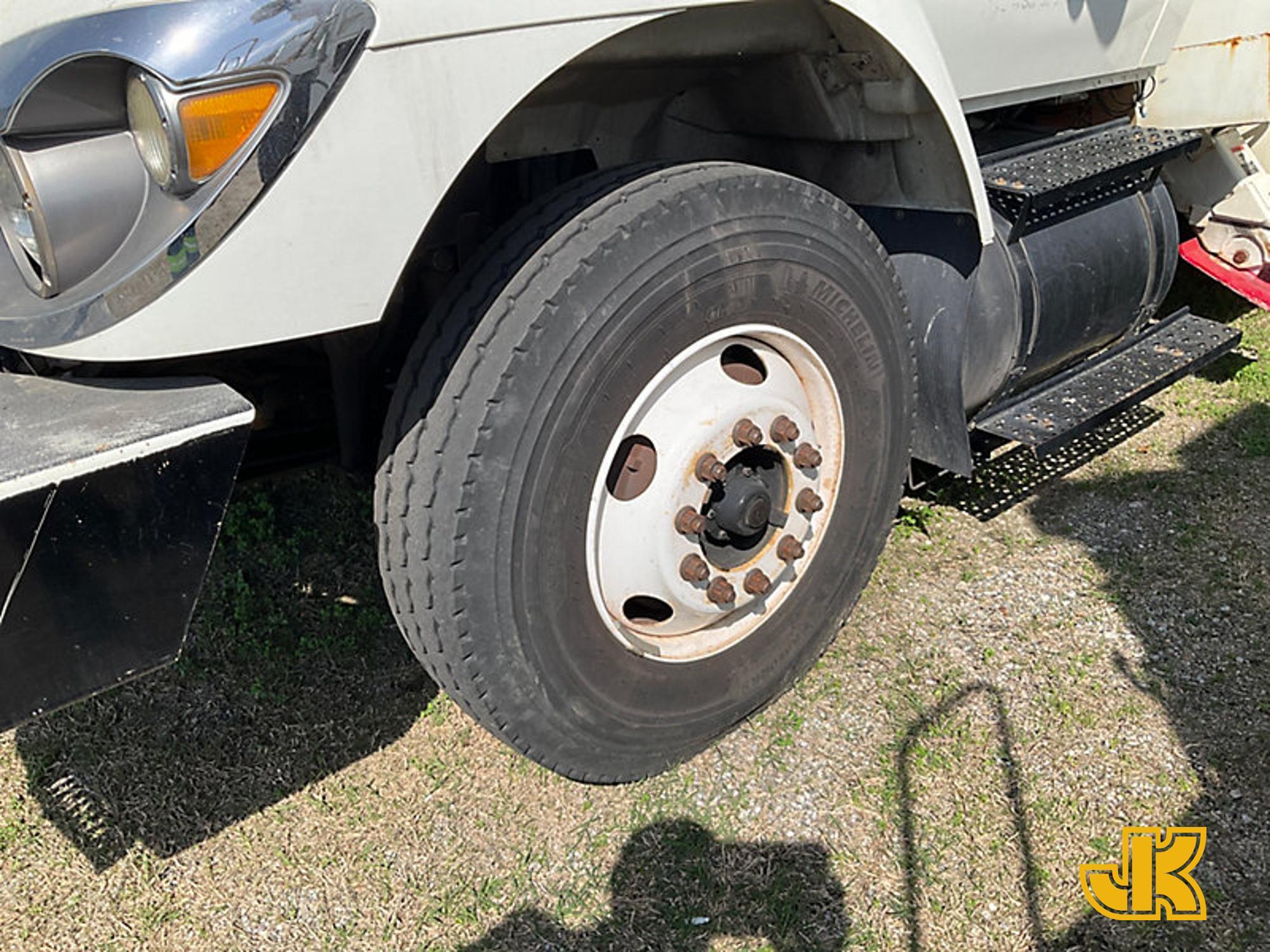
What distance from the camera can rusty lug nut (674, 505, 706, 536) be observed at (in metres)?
1.93

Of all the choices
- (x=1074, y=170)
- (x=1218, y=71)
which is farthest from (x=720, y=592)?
(x=1218, y=71)

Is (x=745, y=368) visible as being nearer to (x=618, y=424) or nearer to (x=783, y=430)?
(x=783, y=430)

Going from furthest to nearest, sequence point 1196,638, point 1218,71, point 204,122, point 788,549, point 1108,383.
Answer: point 1218,71
point 1108,383
point 1196,638
point 788,549
point 204,122

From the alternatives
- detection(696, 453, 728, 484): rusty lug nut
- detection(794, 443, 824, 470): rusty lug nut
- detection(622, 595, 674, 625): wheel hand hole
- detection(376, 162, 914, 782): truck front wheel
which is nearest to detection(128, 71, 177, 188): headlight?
detection(376, 162, 914, 782): truck front wheel

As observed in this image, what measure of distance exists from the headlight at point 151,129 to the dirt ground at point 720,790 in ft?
4.14

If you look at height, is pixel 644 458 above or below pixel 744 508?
above

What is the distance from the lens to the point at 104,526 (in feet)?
4.25

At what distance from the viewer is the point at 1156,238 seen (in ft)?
9.87

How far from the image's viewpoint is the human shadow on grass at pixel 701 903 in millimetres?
1845

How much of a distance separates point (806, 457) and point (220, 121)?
1.20 m

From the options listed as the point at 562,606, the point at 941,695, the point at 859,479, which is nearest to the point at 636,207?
the point at 562,606

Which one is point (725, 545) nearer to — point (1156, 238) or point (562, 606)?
point (562, 606)

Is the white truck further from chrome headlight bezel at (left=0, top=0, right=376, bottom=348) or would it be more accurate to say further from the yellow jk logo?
the yellow jk logo

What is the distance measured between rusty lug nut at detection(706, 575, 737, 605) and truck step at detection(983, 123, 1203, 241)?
3.84ft
